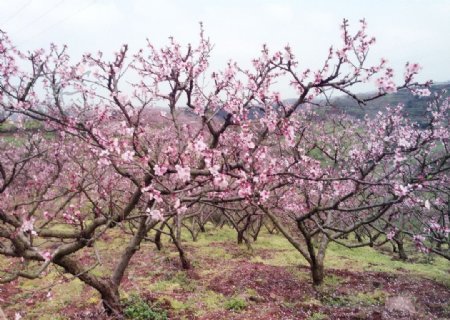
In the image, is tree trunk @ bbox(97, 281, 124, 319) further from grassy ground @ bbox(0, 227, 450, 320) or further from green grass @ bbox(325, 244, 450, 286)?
green grass @ bbox(325, 244, 450, 286)

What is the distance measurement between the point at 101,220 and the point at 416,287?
1197 centimetres

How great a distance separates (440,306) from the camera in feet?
39.2

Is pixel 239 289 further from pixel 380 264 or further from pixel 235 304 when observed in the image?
pixel 380 264

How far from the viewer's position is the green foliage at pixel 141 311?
32.4ft

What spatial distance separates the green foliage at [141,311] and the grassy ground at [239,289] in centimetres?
3

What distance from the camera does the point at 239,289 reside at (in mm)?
12727

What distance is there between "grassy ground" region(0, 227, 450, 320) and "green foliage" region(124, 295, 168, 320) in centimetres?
3

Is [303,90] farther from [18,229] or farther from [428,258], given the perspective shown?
[428,258]

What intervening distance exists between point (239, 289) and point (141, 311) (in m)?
3.83

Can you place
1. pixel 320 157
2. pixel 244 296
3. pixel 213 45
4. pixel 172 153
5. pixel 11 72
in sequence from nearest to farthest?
pixel 172 153 → pixel 213 45 → pixel 11 72 → pixel 244 296 → pixel 320 157

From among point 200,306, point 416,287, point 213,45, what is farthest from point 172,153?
point 416,287

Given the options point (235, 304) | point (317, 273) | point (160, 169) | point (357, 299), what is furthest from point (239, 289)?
point (160, 169)

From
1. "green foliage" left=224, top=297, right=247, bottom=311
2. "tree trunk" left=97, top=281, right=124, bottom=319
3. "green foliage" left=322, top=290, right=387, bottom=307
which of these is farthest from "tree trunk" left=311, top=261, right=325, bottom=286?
"tree trunk" left=97, top=281, right=124, bottom=319

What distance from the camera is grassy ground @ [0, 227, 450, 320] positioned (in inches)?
415
